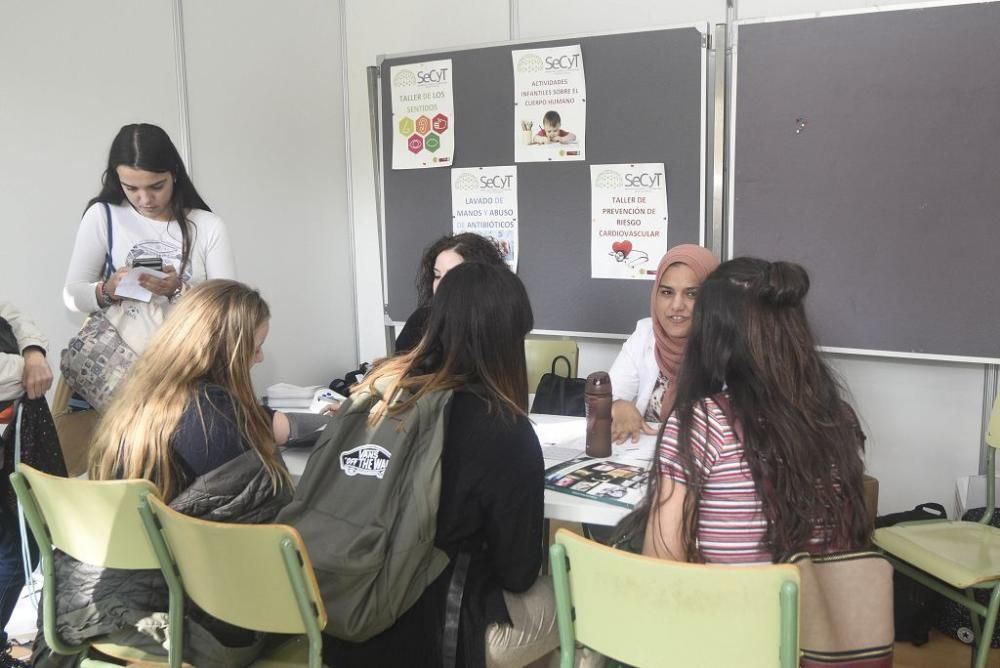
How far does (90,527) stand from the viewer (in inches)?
61.1

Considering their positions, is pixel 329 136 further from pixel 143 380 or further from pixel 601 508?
pixel 601 508

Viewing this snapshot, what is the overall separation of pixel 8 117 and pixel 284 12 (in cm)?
157

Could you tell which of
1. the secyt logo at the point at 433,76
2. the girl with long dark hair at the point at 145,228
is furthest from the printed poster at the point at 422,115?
the girl with long dark hair at the point at 145,228

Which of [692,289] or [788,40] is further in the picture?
[788,40]

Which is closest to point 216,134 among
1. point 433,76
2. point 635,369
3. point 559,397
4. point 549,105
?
point 433,76

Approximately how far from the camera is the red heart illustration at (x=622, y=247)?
342 centimetres

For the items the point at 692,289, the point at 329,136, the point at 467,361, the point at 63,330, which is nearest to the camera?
the point at 467,361

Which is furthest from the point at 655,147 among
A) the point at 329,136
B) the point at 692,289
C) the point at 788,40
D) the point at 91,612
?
the point at 91,612

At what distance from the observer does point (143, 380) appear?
1.68 m

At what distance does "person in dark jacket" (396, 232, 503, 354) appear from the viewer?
8.97ft

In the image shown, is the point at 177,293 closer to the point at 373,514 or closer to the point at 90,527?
the point at 90,527

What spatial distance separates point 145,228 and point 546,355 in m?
1.47

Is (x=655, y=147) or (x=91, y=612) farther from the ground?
(x=655, y=147)

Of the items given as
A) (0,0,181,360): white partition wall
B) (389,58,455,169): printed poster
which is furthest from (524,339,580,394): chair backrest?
(0,0,181,360): white partition wall
